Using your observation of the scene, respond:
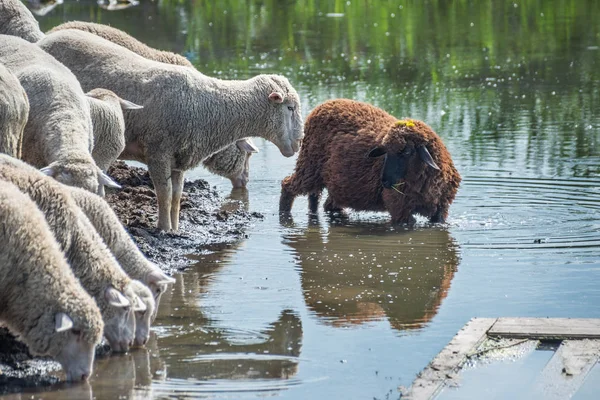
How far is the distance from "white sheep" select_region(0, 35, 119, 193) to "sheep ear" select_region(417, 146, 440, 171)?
3.04 m

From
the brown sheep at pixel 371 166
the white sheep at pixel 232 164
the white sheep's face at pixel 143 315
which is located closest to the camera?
the white sheep's face at pixel 143 315

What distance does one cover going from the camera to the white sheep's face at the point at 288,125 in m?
10.2

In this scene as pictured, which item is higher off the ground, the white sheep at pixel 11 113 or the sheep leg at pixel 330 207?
the white sheep at pixel 11 113

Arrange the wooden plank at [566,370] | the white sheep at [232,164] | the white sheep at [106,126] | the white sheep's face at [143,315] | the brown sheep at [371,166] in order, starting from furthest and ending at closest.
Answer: the white sheep at [232,164], the brown sheep at [371,166], the white sheep at [106,126], the white sheep's face at [143,315], the wooden plank at [566,370]

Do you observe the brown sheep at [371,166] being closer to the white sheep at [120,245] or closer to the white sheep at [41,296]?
the white sheep at [120,245]

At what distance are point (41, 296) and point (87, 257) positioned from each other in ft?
1.86

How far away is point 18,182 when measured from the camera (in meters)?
6.64

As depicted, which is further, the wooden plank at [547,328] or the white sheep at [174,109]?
the white sheep at [174,109]

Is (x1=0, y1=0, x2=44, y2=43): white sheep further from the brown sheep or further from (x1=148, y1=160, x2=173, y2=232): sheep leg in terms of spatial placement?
the brown sheep

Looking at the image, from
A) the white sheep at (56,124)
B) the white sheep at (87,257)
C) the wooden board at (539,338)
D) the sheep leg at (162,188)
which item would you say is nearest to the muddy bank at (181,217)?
the sheep leg at (162,188)

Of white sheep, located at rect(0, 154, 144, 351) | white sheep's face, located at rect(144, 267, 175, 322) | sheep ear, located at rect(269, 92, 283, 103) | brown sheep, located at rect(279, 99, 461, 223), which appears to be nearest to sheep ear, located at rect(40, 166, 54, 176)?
white sheep, located at rect(0, 154, 144, 351)

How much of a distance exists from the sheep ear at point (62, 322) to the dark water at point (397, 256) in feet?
1.12

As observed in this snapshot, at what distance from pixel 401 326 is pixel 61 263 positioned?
7.13 feet

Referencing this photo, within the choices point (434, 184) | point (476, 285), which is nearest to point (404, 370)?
point (476, 285)
